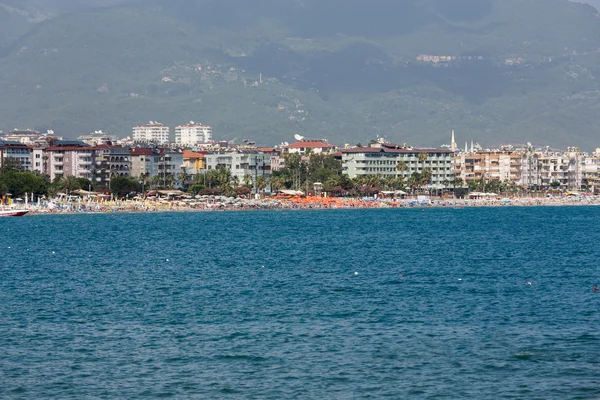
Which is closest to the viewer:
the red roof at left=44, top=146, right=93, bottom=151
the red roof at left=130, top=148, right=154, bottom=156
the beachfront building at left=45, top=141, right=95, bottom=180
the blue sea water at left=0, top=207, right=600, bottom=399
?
the blue sea water at left=0, top=207, right=600, bottom=399

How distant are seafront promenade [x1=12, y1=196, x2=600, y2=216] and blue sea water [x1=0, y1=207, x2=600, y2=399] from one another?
64.8m

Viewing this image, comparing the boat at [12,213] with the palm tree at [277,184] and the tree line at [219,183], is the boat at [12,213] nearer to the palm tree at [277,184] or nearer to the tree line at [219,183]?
the tree line at [219,183]

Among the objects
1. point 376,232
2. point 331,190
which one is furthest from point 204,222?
point 331,190

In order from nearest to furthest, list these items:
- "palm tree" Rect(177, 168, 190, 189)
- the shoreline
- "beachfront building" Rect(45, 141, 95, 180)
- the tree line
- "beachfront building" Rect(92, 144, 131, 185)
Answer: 1. the shoreline
2. the tree line
3. "beachfront building" Rect(45, 141, 95, 180)
4. "beachfront building" Rect(92, 144, 131, 185)
5. "palm tree" Rect(177, 168, 190, 189)

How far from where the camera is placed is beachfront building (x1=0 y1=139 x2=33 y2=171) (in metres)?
172

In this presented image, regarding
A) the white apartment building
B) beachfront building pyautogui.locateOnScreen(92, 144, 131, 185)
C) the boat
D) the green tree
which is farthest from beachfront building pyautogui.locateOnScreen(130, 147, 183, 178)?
the boat

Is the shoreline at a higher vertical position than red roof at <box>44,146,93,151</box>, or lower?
lower

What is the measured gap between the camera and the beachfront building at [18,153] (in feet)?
563

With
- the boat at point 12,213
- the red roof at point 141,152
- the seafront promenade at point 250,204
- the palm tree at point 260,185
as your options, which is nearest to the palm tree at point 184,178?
the red roof at point 141,152

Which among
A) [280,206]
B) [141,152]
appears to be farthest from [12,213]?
[141,152]

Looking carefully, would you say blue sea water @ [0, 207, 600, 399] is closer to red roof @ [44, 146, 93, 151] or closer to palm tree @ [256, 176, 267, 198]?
red roof @ [44, 146, 93, 151]

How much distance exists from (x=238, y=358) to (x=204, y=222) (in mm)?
83094

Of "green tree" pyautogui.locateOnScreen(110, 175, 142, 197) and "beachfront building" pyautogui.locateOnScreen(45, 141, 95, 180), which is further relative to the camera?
"beachfront building" pyautogui.locateOnScreen(45, 141, 95, 180)

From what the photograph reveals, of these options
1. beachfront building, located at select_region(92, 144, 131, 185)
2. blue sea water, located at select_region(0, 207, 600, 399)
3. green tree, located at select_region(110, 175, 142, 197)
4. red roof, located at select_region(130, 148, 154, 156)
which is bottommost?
blue sea water, located at select_region(0, 207, 600, 399)
